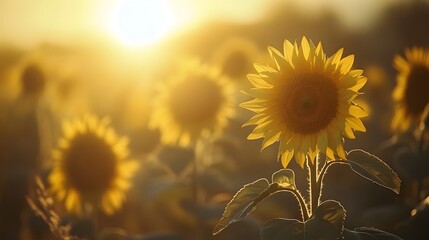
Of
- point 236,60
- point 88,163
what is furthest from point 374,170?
point 236,60

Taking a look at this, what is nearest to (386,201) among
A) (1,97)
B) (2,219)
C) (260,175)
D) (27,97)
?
(260,175)

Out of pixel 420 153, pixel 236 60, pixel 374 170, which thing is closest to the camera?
pixel 374 170

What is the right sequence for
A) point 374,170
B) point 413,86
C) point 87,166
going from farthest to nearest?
point 413,86 → point 87,166 → point 374,170

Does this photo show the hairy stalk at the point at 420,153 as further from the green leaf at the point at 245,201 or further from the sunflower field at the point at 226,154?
the green leaf at the point at 245,201

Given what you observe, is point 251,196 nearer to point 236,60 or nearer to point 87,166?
point 87,166

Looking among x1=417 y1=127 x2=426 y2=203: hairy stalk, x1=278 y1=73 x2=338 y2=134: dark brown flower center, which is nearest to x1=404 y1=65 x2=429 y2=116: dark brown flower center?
x1=417 y1=127 x2=426 y2=203: hairy stalk
